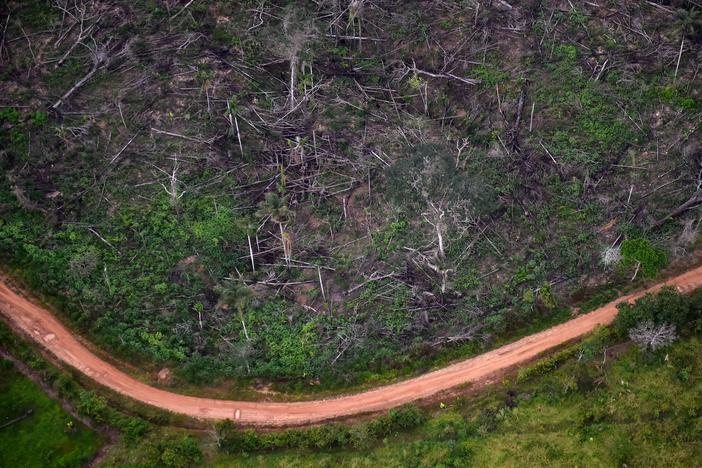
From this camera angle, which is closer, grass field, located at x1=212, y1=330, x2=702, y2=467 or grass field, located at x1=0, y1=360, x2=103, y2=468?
grass field, located at x1=212, y1=330, x2=702, y2=467

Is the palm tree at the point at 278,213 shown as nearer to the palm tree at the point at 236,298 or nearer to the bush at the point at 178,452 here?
the palm tree at the point at 236,298

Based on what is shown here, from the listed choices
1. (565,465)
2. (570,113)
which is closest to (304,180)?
(570,113)

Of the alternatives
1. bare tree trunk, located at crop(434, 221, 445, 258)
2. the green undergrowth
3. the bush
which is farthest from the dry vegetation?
the bush

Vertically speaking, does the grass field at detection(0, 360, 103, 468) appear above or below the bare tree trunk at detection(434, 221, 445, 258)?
below

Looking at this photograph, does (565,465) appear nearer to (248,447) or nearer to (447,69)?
(248,447)

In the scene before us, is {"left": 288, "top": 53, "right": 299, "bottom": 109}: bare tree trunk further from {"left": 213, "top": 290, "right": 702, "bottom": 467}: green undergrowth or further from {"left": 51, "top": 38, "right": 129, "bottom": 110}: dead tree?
{"left": 213, "top": 290, "right": 702, "bottom": 467}: green undergrowth
